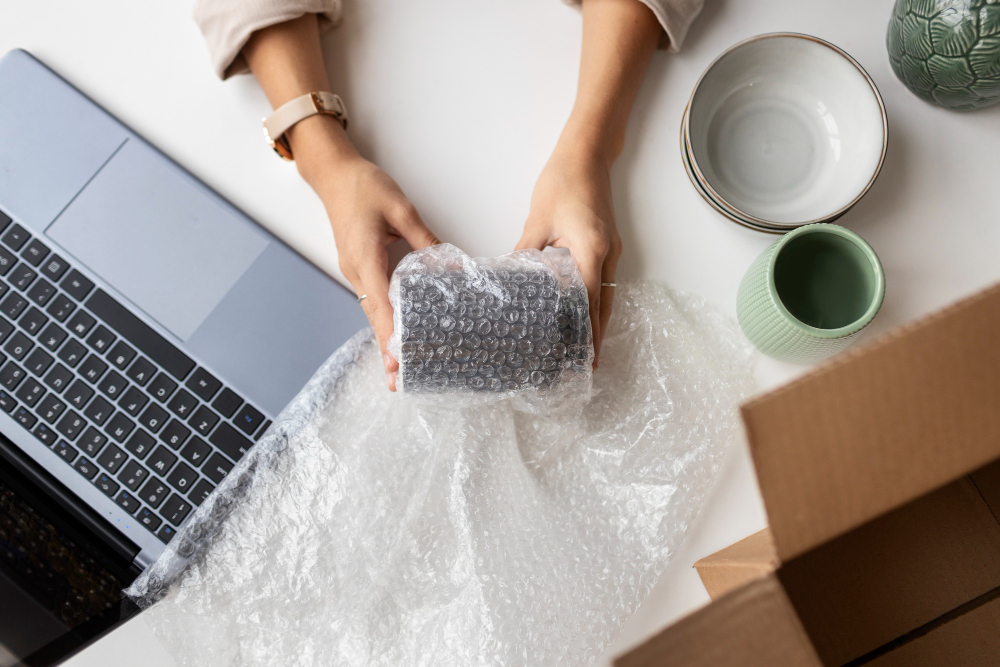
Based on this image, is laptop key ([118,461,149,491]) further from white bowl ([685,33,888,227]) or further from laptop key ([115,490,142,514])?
white bowl ([685,33,888,227])

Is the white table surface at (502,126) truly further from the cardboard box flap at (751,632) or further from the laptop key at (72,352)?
the cardboard box flap at (751,632)

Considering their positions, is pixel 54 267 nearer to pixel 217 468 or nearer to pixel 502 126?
pixel 217 468

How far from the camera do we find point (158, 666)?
527 millimetres

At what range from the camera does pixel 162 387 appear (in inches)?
21.1

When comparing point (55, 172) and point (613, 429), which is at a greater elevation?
point (55, 172)

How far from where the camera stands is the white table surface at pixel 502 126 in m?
0.56

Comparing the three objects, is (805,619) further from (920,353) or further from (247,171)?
(247,171)

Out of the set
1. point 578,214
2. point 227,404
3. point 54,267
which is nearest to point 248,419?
point 227,404

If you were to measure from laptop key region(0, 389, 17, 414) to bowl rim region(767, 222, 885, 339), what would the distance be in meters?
0.66

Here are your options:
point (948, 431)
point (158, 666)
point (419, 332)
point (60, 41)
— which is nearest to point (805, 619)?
point (948, 431)

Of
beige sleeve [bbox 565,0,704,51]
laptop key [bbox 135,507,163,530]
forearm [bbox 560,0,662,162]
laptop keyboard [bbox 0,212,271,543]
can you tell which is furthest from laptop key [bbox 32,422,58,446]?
beige sleeve [bbox 565,0,704,51]

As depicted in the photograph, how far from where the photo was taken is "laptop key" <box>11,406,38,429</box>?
0.53 metres

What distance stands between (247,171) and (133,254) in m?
0.13

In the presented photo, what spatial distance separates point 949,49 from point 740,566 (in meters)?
0.45
